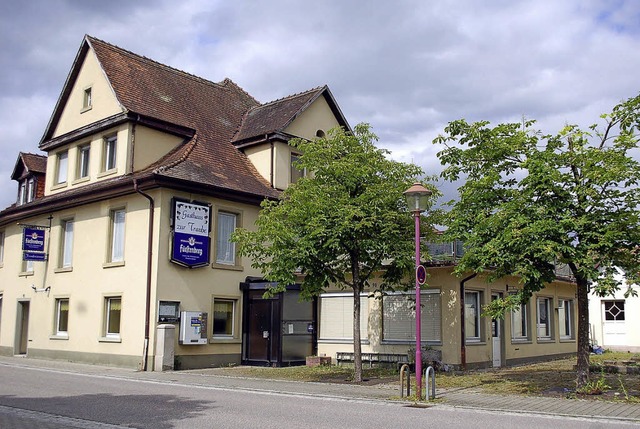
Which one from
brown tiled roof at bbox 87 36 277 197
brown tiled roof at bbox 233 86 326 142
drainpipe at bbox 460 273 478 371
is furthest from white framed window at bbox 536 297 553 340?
brown tiled roof at bbox 233 86 326 142

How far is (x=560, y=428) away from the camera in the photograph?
34.4 feet

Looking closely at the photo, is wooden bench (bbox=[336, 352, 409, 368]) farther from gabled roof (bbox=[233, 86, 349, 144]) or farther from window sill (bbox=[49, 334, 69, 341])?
window sill (bbox=[49, 334, 69, 341])

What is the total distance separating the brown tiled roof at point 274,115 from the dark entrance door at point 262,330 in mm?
6963

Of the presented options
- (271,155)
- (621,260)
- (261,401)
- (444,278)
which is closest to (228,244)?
(271,155)

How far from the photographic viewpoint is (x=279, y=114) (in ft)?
92.4

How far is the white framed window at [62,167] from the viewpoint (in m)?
27.3

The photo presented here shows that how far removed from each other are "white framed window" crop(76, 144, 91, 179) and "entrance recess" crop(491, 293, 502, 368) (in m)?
16.2

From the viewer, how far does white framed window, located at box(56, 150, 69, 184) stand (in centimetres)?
2733

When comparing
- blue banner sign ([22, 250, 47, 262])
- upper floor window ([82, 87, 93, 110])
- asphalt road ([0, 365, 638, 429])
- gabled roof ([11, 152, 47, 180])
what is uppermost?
upper floor window ([82, 87, 93, 110])

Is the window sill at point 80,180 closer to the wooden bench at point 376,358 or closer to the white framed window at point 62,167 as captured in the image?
the white framed window at point 62,167

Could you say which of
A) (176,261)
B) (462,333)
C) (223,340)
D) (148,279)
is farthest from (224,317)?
(462,333)

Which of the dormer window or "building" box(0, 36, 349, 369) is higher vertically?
the dormer window

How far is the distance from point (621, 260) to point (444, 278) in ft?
24.2

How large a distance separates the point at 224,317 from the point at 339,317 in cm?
411
